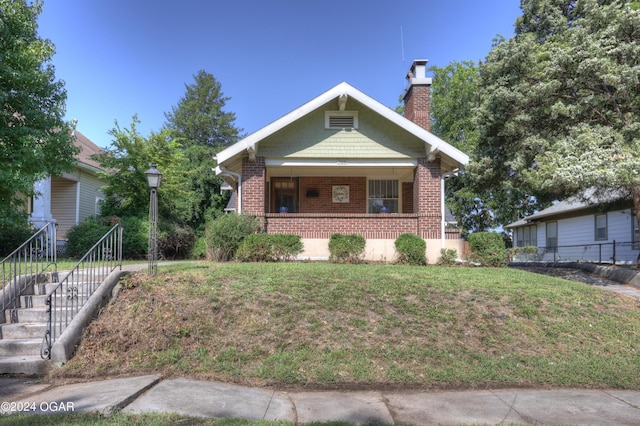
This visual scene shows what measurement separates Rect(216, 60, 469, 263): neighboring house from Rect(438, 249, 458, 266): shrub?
1.00 ft

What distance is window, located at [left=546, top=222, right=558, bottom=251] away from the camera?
24500 mm

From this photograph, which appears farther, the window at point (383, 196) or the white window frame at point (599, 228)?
the white window frame at point (599, 228)

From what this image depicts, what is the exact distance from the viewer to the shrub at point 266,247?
1066cm

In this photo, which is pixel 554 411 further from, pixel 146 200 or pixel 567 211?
pixel 567 211

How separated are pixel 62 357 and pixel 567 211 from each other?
78.2 feet

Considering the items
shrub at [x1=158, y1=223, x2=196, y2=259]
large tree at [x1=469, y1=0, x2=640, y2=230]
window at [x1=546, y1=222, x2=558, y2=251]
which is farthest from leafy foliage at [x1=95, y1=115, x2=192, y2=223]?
A: window at [x1=546, y1=222, x2=558, y2=251]

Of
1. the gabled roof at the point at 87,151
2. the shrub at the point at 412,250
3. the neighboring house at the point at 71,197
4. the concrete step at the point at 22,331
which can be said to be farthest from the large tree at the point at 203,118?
the concrete step at the point at 22,331

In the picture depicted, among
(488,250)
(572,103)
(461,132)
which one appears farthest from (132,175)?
(461,132)

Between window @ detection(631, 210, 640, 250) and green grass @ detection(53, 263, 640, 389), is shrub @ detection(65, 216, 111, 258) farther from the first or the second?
window @ detection(631, 210, 640, 250)

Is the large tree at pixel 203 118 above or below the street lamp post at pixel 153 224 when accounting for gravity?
above

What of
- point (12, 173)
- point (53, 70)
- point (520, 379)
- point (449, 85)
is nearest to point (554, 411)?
point (520, 379)

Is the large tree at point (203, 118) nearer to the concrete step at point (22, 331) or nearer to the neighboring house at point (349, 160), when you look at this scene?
the neighboring house at point (349, 160)

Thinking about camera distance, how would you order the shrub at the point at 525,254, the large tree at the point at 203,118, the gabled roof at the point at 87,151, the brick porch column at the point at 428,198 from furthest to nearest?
the large tree at the point at 203,118
the shrub at the point at 525,254
the gabled roof at the point at 87,151
the brick porch column at the point at 428,198

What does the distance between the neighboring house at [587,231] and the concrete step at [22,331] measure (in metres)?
16.0
